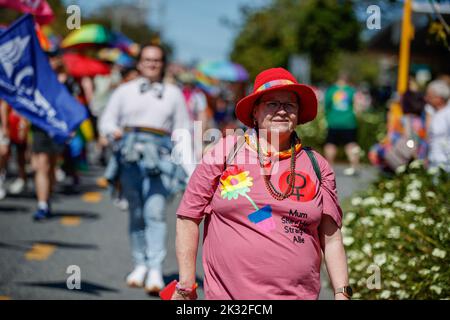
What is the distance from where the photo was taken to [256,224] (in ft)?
10.9

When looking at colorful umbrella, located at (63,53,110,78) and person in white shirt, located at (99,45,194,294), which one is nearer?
person in white shirt, located at (99,45,194,294)

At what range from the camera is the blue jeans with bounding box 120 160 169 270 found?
→ 20.9ft

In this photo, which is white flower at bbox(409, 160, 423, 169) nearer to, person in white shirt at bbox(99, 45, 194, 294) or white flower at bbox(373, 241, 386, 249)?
white flower at bbox(373, 241, 386, 249)

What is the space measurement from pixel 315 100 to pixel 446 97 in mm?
5468

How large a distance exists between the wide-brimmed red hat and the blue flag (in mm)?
3427

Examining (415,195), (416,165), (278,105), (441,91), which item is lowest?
(415,195)

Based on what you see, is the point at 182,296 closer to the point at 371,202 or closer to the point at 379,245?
the point at 379,245

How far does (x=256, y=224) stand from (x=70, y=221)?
6369 millimetres

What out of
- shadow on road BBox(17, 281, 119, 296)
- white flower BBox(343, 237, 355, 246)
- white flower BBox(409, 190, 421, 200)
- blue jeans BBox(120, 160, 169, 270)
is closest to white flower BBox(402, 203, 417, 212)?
white flower BBox(409, 190, 421, 200)

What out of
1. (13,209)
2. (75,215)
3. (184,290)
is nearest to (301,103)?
(184,290)

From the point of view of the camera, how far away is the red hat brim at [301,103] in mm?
3459

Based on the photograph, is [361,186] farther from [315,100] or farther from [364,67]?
[364,67]

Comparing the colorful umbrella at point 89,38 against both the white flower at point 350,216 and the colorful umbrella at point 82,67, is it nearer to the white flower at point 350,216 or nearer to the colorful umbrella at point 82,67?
the colorful umbrella at point 82,67

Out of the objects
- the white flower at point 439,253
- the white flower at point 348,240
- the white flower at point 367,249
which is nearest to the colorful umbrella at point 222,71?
the white flower at point 348,240
